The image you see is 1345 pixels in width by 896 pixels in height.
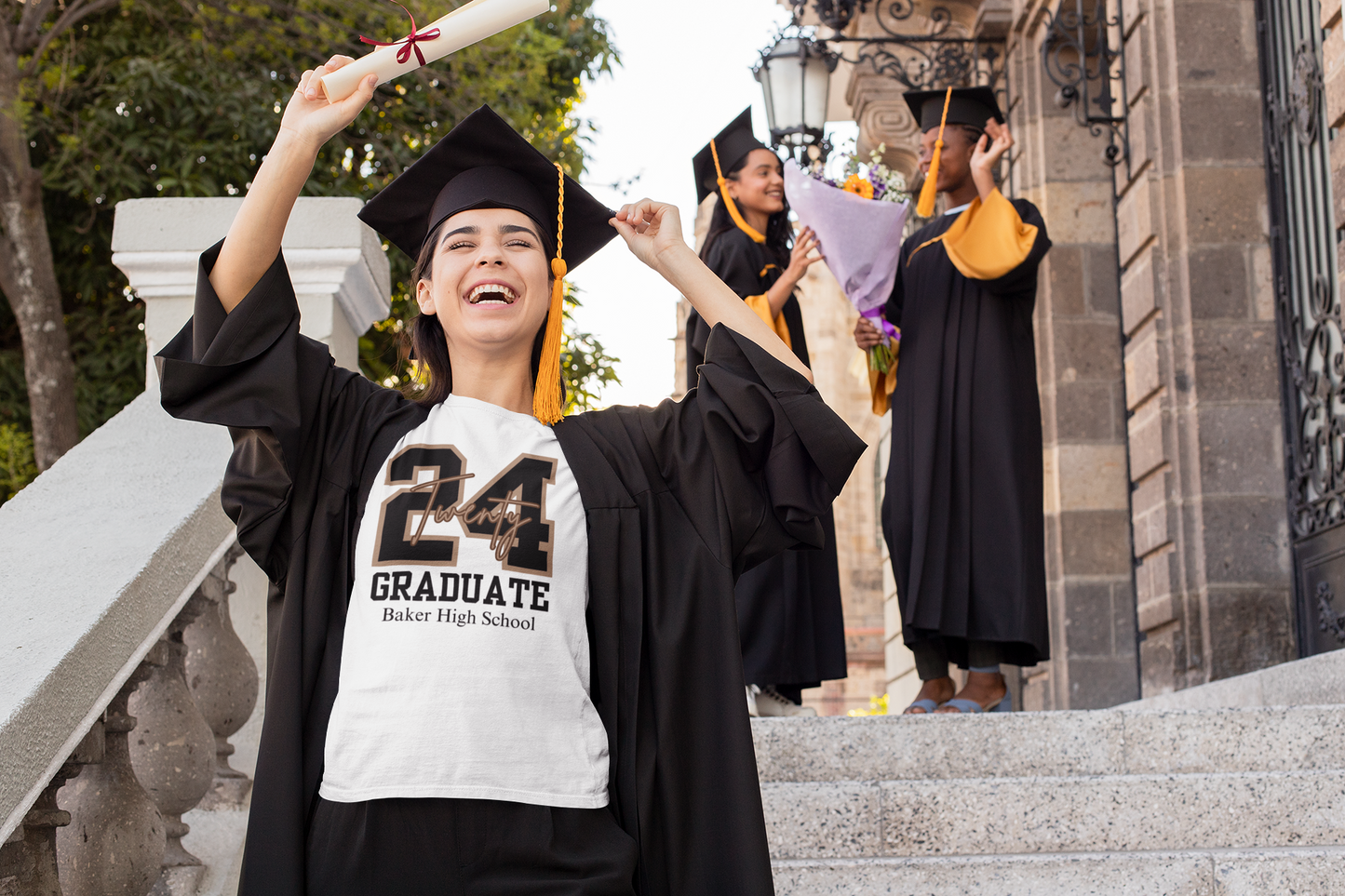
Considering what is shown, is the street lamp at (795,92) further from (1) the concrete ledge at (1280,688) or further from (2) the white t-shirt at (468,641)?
(2) the white t-shirt at (468,641)

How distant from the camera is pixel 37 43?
32.0 feet

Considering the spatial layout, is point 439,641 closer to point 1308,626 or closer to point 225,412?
point 225,412

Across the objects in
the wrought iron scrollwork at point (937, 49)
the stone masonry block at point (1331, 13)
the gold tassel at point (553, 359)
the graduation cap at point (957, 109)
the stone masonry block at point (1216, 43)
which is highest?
the wrought iron scrollwork at point (937, 49)

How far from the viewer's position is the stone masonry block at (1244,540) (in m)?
6.55

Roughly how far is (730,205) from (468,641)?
3.88 meters

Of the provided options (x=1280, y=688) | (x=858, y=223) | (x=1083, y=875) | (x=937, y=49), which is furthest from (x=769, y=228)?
(x=937, y=49)

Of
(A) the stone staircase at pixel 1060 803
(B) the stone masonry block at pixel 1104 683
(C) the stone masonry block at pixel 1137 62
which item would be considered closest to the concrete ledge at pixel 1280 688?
(A) the stone staircase at pixel 1060 803

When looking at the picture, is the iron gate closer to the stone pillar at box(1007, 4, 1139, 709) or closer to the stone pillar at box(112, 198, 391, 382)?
the stone pillar at box(1007, 4, 1139, 709)

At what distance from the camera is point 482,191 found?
245cm

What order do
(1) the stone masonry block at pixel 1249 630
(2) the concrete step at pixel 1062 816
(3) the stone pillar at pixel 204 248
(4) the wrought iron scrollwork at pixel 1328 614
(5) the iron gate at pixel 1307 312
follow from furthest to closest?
(1) the stone masonry block at pixel 1249 630 → (5) the iron gate at pixel 1307 312 → (4) the wrought iron scrollwork at pixel 1328 614 → (3) the stone pillar at pixel 204 248 → (2) the concrete step at pixel 1062 816

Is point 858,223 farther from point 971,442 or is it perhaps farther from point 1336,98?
point 1336,98

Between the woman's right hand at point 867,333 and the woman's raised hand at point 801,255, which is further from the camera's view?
the woman's right hand at point 867,333

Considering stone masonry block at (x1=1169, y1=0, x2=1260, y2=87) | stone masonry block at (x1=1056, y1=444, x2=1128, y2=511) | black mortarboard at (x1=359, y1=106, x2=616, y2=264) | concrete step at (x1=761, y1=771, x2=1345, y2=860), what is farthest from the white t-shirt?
stone masonry block at (x1=1056, y1=444, x2=1128, y2=511)

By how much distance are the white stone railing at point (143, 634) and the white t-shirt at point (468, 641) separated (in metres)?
0.55
